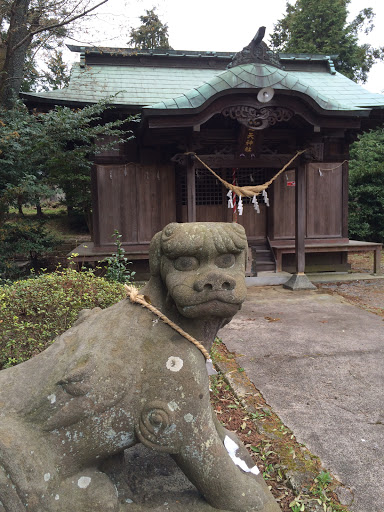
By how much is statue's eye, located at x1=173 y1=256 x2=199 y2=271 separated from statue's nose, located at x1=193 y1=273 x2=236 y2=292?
0.34 ft

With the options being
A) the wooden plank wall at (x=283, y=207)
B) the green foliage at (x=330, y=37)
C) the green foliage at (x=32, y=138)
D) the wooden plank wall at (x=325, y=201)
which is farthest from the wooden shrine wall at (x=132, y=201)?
the green foliage at (x=330, y=37)

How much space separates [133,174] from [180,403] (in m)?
8.26

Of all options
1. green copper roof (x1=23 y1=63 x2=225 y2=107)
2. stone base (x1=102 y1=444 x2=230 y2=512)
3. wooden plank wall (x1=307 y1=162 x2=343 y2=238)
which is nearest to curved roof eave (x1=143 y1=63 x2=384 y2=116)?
green copper roof (x1=23 y1=63 x2=225 y2=107)

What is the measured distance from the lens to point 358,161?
58.6ft

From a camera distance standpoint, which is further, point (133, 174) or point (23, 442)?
point (133, 174)

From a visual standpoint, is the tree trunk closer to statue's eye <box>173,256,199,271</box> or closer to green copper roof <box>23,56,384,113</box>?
green copper roof <box>23,56,384,113</box>

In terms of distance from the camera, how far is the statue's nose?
151cm

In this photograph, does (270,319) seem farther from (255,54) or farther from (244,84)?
(255,54)

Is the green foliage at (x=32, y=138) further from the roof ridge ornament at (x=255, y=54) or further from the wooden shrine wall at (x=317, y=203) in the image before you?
the wooden shrine wall at (x=317, y=203)

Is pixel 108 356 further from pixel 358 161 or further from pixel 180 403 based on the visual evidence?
pixel 358 161

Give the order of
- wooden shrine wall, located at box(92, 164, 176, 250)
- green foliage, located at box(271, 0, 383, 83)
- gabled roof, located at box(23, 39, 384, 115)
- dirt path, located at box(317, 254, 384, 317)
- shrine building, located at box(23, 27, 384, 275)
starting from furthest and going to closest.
Answer: green foliage, located at box(271, 0, 383, 83)
wooden shrine wall, located at box(92, 164, 176, 250)
dirt path, located at box(317, 254, 384, 317)
shrine building, located at box(23, 27, 384, 275)
gabled roof, located at box(23, 39, 384, 115)

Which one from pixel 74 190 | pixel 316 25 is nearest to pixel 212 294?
pixel 74 190

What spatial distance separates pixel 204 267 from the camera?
63.1 inches

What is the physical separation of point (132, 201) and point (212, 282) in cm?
807
